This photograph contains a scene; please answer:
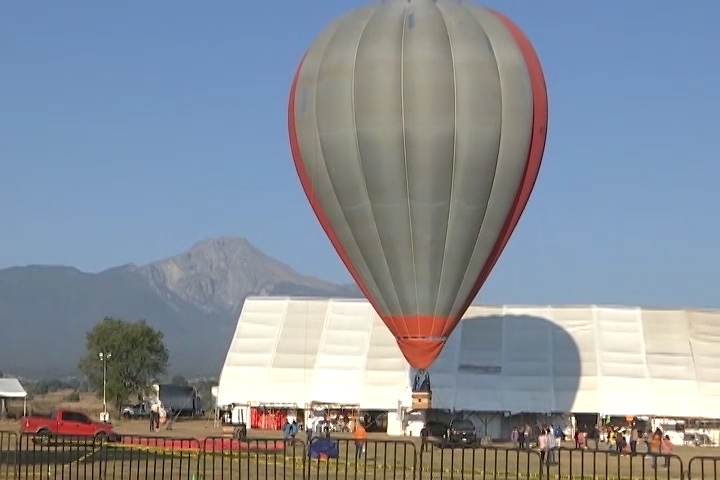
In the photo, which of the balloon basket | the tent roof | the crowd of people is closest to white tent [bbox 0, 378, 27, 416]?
the tent roof

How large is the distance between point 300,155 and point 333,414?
1007 inches

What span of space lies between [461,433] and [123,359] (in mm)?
47891

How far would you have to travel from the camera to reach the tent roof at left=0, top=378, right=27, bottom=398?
75562 mm

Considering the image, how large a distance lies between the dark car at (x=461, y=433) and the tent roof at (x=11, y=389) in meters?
31.3

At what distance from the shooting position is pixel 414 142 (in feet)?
124

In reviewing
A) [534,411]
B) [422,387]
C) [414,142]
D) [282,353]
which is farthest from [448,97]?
[282,353]

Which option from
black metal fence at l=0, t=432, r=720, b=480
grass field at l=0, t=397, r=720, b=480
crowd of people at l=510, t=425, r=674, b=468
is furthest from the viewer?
crowd of people at l=510, t=425, r=674, b=468

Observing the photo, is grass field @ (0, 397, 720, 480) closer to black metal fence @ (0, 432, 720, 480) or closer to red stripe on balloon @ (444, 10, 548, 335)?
black metal fence @ (0, 432, 720, 480)

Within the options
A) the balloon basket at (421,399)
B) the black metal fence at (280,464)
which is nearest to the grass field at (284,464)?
the black metal fence at (280,464)

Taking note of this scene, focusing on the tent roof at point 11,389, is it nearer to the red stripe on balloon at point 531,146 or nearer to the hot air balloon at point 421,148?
the hot air balloon at point 421,148

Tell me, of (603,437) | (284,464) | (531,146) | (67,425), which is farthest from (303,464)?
(603,437)

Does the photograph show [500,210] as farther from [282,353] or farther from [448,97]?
[282,353]

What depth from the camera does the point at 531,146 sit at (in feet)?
127

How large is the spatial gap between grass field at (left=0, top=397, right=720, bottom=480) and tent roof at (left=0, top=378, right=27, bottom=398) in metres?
32.4
